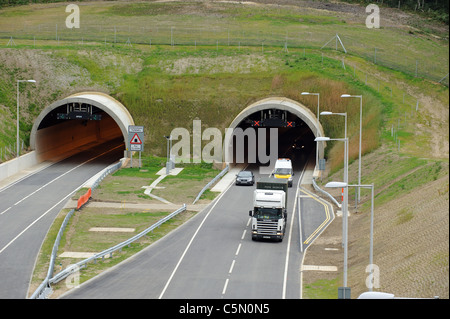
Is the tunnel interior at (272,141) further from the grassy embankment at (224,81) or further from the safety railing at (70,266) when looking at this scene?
the safety railing at (70,266)

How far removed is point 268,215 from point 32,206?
19651 millimetres

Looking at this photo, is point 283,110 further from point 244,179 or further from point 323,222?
point 323,222

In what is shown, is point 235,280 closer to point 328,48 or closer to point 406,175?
point 406,175

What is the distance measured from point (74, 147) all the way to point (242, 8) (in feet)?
143

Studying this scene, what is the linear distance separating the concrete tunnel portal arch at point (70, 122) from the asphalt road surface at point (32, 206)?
8.78ft

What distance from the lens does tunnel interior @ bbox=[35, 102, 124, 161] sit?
83438 mm

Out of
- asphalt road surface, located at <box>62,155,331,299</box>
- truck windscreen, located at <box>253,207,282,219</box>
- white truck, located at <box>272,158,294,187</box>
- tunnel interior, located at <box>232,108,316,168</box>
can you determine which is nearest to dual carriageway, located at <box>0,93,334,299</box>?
asphalt road surface, located at <box>62,155,331,299</box>

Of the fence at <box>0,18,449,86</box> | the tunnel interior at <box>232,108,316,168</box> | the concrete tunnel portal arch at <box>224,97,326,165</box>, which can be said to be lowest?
the tunnel interior at <box>232,108,316,168</box>

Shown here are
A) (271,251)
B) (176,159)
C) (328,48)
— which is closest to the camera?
(271,251)

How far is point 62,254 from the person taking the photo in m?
48.9

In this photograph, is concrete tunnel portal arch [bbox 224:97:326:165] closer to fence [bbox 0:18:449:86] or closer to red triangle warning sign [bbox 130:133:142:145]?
red triangle warning sign [bbox 130:133:142:145]

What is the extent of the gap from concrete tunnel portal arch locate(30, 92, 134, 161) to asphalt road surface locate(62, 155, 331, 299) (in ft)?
82.1

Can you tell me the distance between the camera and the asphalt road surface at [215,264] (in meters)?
41.6

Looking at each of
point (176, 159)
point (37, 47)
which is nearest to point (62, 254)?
point (176, 159)
